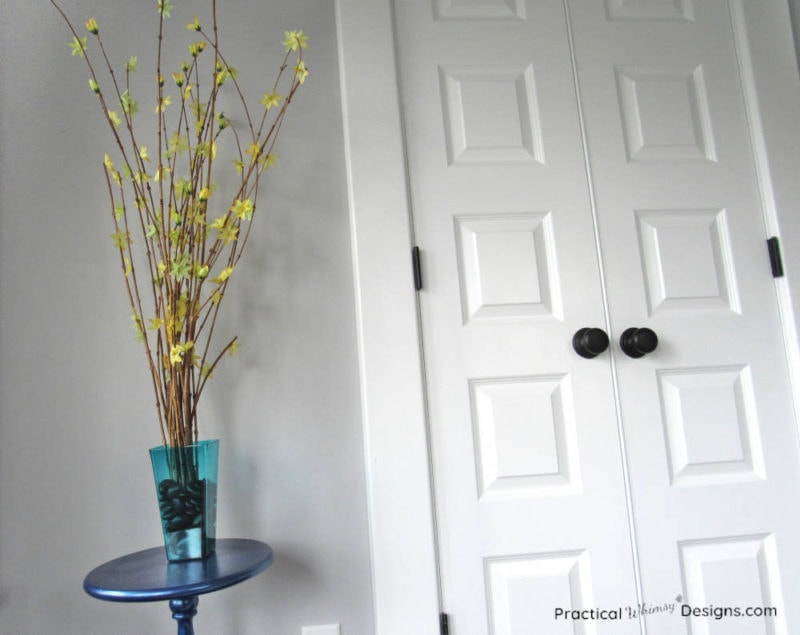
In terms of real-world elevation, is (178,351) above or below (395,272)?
below

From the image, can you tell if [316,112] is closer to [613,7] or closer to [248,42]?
[248,42]

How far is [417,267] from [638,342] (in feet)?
1.66

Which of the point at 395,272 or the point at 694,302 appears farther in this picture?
the point at 694,302

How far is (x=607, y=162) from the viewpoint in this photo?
151 cm

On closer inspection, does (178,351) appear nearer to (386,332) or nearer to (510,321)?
(386,332)

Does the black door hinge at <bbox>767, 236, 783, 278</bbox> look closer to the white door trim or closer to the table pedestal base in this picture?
the white door trim

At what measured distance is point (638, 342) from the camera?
1395mm

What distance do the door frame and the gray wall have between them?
50mm

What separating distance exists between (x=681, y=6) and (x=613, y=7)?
181mm

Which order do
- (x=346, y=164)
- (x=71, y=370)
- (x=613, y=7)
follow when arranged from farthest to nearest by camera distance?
1. (x=613, y=7)
2. (x=346, y=164)
3. (x=71, y=370)

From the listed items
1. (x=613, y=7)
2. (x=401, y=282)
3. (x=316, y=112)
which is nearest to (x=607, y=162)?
(x=613, y=7)

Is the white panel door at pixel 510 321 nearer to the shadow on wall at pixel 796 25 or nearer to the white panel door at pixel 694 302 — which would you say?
the white panel door at pixel 694 302

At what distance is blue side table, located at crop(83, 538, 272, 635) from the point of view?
994mm

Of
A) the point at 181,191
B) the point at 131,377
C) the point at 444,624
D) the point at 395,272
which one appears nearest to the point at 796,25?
the point at 395,272
